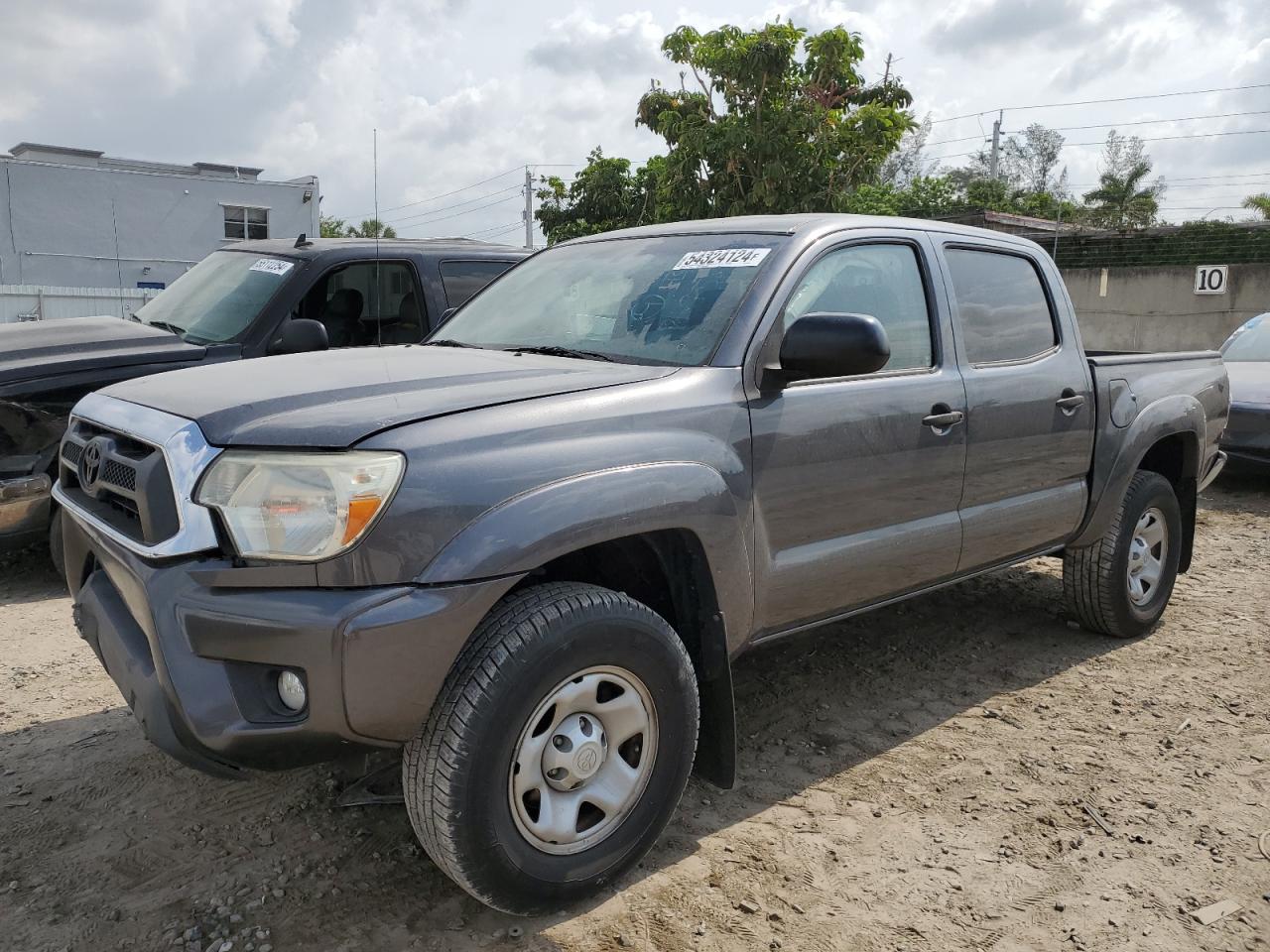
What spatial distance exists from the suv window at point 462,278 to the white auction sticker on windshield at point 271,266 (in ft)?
2.89

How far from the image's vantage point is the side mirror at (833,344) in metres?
2.87

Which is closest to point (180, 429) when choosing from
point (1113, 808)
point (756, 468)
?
point (756, 468)

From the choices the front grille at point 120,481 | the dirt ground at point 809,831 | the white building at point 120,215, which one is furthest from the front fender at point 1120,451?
the white building at point 120,215

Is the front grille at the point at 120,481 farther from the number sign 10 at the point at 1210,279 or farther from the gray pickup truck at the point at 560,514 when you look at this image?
the number sign 10 at the point at 1210,279

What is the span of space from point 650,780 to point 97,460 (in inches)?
65.5

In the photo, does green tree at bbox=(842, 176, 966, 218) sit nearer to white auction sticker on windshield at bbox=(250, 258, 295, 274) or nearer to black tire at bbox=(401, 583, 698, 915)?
white auction sticker on windshield at bbox=(250, 258, 295, 274)

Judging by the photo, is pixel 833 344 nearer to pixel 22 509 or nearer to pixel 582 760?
pixel 582 760

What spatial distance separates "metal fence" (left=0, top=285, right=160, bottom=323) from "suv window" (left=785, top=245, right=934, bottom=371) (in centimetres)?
1583

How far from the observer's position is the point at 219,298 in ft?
20.0

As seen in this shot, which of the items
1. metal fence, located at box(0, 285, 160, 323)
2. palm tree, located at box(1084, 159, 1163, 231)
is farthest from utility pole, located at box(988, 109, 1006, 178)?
metal fence, located at box(0, 285, 160, 323)

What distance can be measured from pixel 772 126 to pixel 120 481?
1287cm

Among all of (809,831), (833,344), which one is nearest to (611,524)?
(833,344)

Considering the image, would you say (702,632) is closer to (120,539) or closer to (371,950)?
(371,950)

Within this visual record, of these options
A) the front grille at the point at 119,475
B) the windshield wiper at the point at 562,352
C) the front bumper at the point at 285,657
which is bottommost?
the front bumper at the point at 285,657
